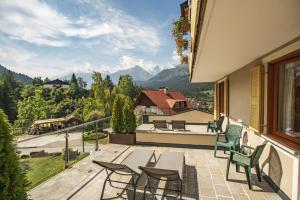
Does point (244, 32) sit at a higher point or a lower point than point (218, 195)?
higher

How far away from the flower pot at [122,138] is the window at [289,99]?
414 centimetres

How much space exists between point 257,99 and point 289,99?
797mm

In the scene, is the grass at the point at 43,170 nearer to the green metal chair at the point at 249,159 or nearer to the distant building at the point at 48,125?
the green metal chair at the point at 249,159

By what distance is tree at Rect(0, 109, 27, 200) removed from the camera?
2.16 meters

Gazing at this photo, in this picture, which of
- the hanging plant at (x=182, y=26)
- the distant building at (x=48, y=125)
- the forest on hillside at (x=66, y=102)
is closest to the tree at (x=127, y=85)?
the forest on hillside at (x=66, y=102)

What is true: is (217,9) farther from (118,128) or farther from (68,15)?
(68,15)

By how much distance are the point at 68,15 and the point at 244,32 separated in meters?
8.44

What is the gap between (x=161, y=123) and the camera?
8.32 meters

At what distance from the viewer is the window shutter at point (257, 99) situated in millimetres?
4129

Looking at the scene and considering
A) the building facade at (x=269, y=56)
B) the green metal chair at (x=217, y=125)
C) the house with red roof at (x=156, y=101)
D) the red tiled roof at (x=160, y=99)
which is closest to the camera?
the building facade at (x=269, y=56)

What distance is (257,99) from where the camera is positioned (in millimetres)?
4250

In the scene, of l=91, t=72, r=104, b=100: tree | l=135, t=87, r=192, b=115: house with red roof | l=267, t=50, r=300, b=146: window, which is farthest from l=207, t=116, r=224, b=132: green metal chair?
l=91, t=72, r=104, b=100: tree

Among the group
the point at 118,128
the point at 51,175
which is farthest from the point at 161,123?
the point at 51,175

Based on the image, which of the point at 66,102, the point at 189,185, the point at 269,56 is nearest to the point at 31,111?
the point at 66,102
